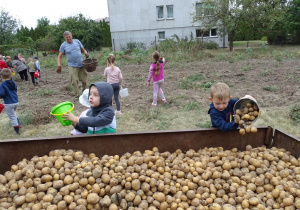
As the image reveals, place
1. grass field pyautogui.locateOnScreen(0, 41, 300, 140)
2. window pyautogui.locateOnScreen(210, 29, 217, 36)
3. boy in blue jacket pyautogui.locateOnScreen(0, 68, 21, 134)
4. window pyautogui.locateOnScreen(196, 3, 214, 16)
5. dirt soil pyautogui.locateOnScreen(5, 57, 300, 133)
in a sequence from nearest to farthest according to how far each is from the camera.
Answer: boy in blue jacket pyautogui.locateOnScreen(0, 68, 21, 134), grass field pyautogui.locateOnScreen(0, 41, 300, 140), dirt soil pyautogui.locateOnScreen(5, 57, 300, 133), window pyautogui.locateOnScreen(196, 3, 214, 16), window pyautogui.locateOnScreen(210, 29, 217, 36)

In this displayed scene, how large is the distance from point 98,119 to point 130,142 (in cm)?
49

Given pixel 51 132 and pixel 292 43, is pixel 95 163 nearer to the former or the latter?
pixel 51 132

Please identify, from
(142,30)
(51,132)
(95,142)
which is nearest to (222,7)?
(142,30)

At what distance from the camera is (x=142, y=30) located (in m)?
29.7

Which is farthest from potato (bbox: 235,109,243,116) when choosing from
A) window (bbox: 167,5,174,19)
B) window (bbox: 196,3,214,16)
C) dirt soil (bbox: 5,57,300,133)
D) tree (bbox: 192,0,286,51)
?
window (bbox: 167,5,174,19)

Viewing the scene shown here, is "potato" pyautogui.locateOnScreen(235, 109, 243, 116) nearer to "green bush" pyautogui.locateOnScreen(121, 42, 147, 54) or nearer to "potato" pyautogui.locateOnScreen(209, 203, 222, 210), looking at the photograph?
"potato" pyautogui.locateOnScreen(209, 203, 222, 210)

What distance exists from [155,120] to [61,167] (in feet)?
11.1

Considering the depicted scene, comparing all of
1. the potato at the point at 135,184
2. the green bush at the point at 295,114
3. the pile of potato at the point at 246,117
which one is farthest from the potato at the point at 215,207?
the green bush at the point at 295,114

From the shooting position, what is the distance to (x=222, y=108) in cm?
303

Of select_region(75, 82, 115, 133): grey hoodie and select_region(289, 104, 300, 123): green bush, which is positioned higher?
select_region(75, 82, 115, 133): grey hoodie

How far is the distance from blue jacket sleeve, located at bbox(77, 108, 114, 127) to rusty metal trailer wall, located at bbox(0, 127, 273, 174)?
0.15m

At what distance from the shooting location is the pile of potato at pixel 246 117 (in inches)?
111

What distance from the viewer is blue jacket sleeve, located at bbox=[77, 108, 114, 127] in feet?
9.55

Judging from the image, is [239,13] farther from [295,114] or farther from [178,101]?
[295,114]
